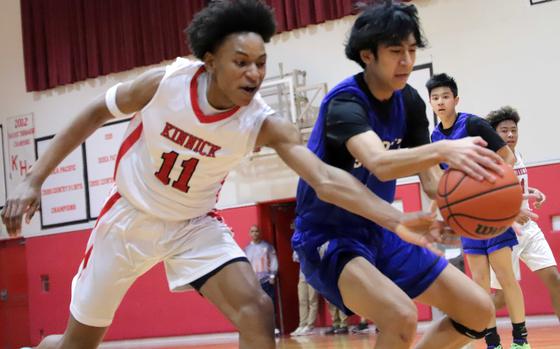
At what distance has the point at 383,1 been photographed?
13.4 feet

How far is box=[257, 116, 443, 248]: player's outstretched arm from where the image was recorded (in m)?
3.32

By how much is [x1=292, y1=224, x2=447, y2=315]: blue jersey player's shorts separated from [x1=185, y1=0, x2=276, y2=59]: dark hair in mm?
1137

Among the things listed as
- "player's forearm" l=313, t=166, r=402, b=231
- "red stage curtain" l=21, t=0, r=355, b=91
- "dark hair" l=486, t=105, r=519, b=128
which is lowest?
"player's forearm" l=313, t=166, r=402, b=231

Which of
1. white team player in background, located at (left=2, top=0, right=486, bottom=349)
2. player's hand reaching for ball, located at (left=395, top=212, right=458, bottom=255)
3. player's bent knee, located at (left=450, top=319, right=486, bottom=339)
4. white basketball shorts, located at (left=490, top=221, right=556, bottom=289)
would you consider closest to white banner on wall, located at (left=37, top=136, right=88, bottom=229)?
white basketball shorts, located at (left=490, top=221, right=556, bottom=289)

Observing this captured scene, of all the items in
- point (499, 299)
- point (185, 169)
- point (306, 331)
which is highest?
point (185, 169)

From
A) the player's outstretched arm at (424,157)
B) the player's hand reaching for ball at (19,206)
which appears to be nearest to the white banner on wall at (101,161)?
the player's hand reaching for ball at (19,206)

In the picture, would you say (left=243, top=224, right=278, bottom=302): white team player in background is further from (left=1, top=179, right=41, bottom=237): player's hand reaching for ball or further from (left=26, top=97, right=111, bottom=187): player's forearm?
(left=1, top=179, right=41, bottom=237): player's hand reaching for ball

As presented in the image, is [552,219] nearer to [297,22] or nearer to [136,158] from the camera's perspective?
[297,22]

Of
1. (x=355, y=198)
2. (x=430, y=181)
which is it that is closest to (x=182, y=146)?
(x=355, y=198)

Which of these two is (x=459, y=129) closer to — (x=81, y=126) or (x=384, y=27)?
(x=384, y=27)

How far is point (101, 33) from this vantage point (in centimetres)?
1579

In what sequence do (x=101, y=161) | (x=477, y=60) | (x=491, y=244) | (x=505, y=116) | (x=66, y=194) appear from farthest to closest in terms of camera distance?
(x=66, y=194)
(x=101, y=161)
(x=477, y=60)
(x=505, y=116)
(x=491, y=244)

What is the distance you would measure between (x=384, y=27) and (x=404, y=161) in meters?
0.78

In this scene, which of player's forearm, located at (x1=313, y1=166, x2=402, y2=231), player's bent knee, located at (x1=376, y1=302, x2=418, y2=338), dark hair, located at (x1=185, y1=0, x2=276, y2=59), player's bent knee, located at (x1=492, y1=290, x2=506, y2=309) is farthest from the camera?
player's bent knee, located at (x1=492, y1=290, x2=506, y2=309)
